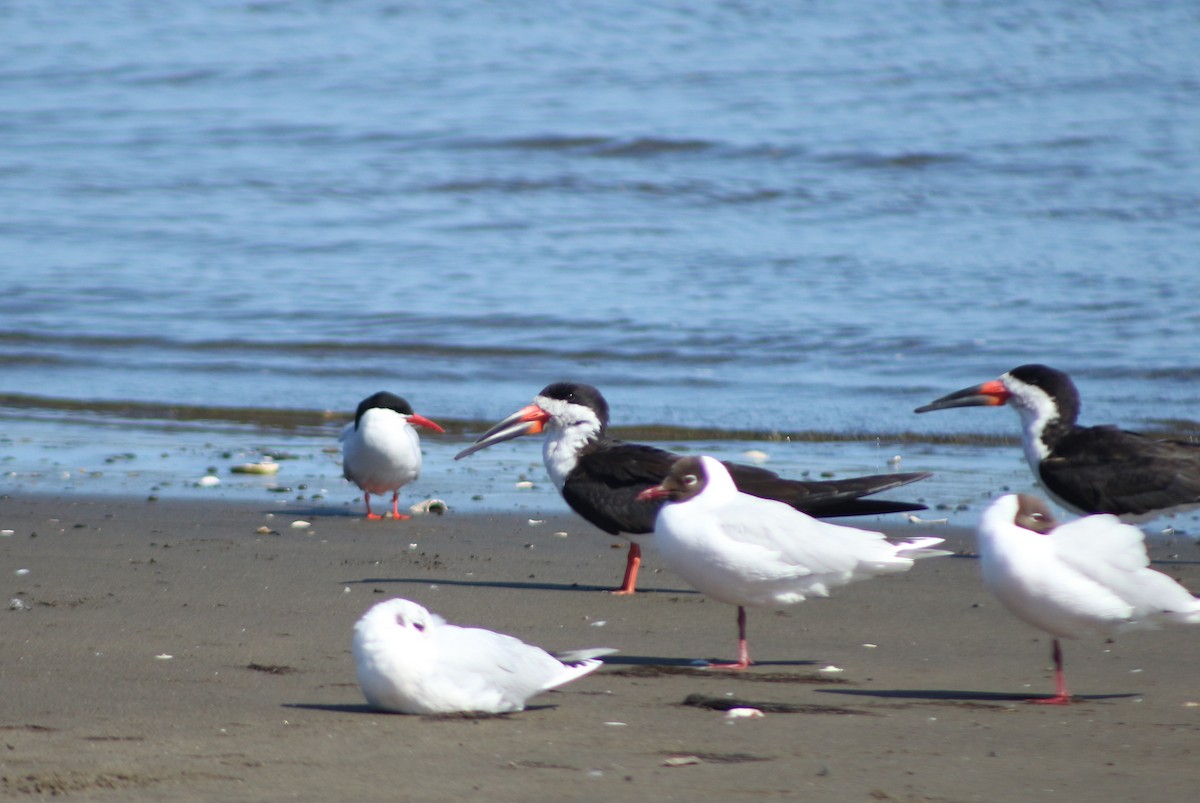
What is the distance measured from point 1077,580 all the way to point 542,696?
149 cm

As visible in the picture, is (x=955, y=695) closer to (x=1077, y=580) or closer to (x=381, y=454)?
(x=1077, y=580)

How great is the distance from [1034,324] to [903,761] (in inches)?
354

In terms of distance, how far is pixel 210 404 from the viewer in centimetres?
1059

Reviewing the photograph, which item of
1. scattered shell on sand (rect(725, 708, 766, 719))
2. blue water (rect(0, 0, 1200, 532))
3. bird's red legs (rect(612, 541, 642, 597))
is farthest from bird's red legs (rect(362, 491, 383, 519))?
scattered shell on sand (rect(725, 708, 766, 719))

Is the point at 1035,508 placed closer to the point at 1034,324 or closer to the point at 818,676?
the point at 818,676

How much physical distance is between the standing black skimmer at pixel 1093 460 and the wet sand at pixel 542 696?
0.26 meters

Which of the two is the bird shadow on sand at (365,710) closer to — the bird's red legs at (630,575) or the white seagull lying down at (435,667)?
the white seagull lying down at (435,667)

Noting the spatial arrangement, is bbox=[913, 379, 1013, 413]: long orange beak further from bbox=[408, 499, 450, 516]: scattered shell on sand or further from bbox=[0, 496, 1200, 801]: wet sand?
bbox=[408, 499, 450, 516]: scattered shell on sand

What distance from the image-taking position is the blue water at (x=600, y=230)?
10.1 metres

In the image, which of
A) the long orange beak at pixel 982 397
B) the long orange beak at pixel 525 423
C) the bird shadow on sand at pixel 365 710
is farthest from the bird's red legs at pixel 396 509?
the bird shadow on sand at pixel 365 710

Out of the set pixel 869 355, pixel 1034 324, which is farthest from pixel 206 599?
pixel 1034 324

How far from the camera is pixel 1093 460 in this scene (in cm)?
650

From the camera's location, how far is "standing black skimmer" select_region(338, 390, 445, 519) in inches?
294

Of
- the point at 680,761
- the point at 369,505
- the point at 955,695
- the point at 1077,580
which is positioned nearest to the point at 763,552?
the point at 955,695
